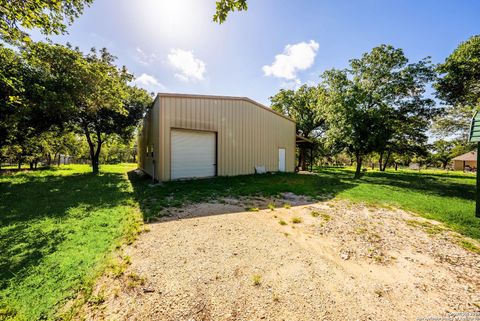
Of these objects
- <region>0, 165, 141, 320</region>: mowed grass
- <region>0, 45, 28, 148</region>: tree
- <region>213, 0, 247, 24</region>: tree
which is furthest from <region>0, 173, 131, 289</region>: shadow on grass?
<region>213, 0, 247, 24</region>: tree

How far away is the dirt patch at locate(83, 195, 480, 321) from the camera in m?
1.96

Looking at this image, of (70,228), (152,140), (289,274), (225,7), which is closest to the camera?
(289,274)

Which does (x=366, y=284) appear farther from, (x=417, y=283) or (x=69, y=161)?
(x=69, y=161)

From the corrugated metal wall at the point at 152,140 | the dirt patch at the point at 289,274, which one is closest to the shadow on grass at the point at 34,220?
the dirt patch at the point at 289,274

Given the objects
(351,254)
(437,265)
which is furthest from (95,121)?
(437,265)

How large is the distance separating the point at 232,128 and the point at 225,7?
8.19 m

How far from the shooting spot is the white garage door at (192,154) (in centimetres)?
934

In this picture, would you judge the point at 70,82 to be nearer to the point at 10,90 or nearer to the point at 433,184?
the point at 10,90

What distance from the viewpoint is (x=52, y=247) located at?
123 inches

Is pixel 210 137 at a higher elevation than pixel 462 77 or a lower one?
lower

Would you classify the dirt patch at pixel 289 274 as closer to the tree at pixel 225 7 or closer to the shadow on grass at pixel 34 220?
the shadow on grass at pixel 34 220

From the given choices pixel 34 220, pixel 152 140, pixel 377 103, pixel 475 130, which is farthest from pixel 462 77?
pixel 34 220

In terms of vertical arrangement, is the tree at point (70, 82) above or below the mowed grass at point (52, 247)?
above

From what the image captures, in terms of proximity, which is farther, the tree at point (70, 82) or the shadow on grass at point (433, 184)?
the tree at point (70, 82)
